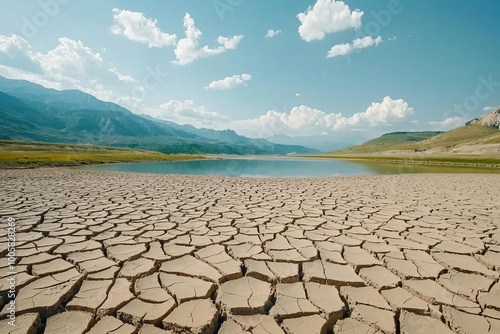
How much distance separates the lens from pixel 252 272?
2.31 meters

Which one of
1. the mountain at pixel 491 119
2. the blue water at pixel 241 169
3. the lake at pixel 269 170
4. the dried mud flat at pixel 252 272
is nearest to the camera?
the dried mud flat at pixel 252 272

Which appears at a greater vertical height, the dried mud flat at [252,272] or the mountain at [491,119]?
the mountain at [491,119]

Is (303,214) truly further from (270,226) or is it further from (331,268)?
(331,268)

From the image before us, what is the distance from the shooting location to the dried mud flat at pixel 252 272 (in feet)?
5.53

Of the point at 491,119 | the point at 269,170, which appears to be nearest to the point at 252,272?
the point at 269,170

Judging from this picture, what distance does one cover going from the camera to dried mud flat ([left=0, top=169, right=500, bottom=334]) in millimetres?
1687

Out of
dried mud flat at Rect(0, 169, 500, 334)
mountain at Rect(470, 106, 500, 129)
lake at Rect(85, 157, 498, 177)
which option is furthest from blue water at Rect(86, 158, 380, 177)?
mountain at Rect(470, 106, 500, 129)

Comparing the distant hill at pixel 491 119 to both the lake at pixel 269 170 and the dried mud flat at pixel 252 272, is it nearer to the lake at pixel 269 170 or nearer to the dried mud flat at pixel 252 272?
the lake at pixel 269 170

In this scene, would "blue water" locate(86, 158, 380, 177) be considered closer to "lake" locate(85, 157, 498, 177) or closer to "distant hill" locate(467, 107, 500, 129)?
"lake" locate(85, 157, 498, 177)

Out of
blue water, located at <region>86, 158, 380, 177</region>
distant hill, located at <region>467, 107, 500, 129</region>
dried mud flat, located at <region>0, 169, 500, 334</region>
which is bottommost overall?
blue water, located at <region>86, 158, 380, 177</region>

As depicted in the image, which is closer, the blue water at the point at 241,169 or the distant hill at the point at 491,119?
the blue water at the point at 241,169

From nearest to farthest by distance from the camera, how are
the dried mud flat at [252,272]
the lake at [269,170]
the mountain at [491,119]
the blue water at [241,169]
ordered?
1. the dried mud flat at [252,272]
2. the blue water at [241,169]
3. the lake at [269,170]
4. the mountain at [491,119]

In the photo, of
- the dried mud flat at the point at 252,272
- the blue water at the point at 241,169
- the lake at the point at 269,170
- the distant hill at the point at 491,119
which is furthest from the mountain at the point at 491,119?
the dried mud flat at the point at 252,272

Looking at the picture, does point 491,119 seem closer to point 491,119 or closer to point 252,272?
point 491,119
